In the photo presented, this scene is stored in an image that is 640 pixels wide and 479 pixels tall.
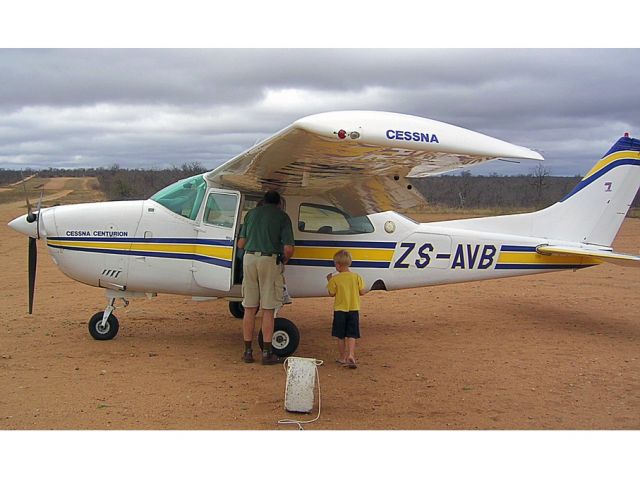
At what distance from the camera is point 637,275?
15.0m

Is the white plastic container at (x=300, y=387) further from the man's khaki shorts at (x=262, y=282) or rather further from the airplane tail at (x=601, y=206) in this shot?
the airplane tail at (x=601, y=206)

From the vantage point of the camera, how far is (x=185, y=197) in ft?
24.8

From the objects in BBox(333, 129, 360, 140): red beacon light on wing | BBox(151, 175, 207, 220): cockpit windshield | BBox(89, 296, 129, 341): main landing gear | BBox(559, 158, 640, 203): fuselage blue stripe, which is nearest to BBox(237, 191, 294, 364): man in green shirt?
BBox(151, 175, 207, 220): cockpit windshield

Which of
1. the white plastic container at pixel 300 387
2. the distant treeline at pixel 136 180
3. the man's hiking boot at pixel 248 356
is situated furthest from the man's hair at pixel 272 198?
the distant treeline at pixel 136 180

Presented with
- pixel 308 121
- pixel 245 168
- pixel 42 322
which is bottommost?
pixel 42 322

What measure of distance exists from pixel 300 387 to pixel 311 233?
9.90 feet

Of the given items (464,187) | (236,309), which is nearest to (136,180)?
(464,187)

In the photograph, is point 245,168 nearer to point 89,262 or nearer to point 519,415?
point 89,262

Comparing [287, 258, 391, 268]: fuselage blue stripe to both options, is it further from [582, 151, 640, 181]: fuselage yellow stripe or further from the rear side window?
[582, 151, 640, 181]: fuselage yellow stripe

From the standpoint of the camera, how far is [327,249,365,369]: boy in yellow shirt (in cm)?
657

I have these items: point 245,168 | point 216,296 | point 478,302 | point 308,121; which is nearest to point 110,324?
point 216,296

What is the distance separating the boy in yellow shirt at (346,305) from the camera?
6574mm

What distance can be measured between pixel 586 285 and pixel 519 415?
9.20 meters

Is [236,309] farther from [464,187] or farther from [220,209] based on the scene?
[464,187]
